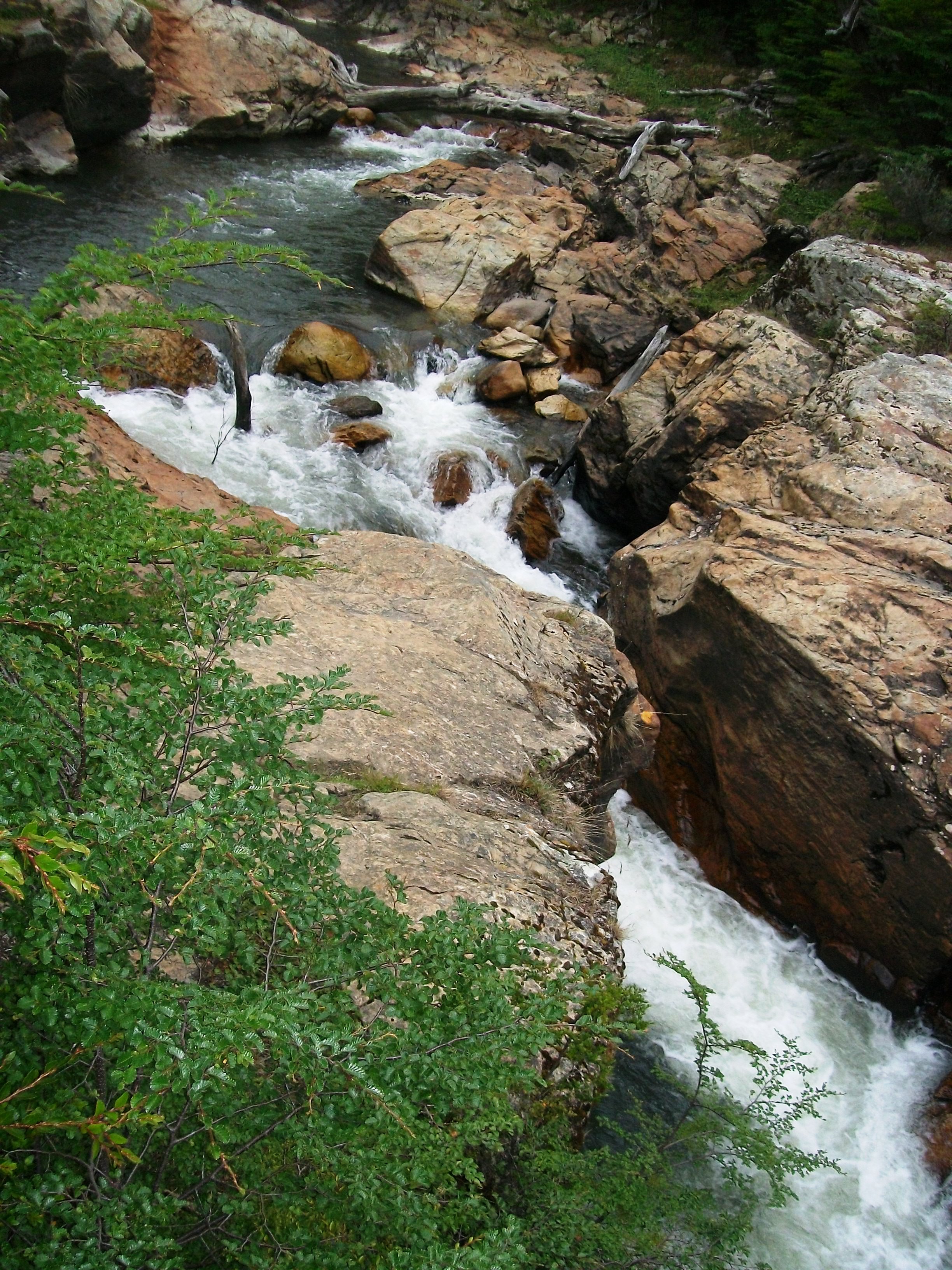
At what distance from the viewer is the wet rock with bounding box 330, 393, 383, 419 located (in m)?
11.9

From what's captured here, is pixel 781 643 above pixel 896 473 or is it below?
below

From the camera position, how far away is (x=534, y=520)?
11.4m

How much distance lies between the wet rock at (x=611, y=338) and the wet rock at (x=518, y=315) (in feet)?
2.00

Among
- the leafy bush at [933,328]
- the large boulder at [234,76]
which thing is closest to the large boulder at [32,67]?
the large boulder at [234,76]

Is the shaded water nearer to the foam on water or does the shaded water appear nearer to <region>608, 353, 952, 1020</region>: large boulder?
the foam on water

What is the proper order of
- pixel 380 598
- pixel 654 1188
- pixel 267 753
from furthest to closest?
pixel 380 598
pixel 654 1188
pixel 267 753

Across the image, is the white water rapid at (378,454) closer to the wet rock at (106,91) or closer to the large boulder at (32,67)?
the large boulder at (32,67)

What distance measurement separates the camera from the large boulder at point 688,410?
9820 millimetres

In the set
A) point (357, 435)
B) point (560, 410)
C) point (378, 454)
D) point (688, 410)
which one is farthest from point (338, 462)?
point (688, 410)

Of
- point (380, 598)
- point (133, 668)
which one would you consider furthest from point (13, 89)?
point (133, 668)

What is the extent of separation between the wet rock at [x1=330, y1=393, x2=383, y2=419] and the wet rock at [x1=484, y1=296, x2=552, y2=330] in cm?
374

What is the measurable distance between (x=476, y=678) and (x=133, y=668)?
3.25 metres

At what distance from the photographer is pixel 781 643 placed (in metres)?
6.75

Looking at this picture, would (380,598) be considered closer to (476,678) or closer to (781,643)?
(476,678)
